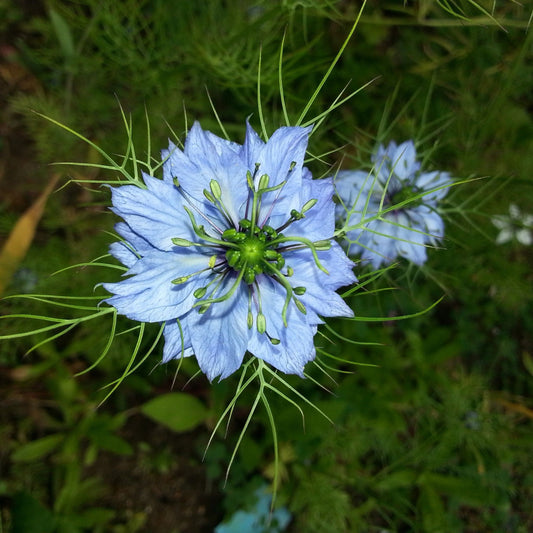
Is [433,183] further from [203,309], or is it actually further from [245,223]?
[203,309]

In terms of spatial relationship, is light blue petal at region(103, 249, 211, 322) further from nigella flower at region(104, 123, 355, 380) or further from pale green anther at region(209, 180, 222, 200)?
pale green anther at region(209, 180, 222, 200)

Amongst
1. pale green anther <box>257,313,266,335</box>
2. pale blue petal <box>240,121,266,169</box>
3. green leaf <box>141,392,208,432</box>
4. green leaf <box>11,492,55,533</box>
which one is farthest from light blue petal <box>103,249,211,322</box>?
green leaf <box>11,492,55,533</box>

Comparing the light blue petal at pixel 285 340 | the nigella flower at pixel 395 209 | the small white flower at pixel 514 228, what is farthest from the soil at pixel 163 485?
the small white flower at pixel 514 228

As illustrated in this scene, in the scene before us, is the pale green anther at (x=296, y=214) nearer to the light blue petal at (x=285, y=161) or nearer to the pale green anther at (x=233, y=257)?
the light blue petal at (x=285, y=161)

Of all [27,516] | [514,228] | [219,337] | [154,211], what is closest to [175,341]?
[219,337]

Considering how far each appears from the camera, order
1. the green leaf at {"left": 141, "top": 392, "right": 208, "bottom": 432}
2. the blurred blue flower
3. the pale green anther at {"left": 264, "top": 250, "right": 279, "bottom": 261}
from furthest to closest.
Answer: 1. the blurred blue flower
2. the green leaf at {"left": 141, "top": 392, "right": 208, "bottom": 432}
3. the pale green anther at {"left": 264, "top": 250, "right": 279, "bottom": 261}

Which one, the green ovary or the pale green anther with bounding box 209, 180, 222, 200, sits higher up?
the pale green anther with bounding box 209, 180, 222, 200

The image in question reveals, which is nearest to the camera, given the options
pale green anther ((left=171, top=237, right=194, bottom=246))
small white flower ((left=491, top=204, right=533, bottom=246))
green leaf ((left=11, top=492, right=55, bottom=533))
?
pale green anther ((left=171, top=237, right=194, bottom=246))
